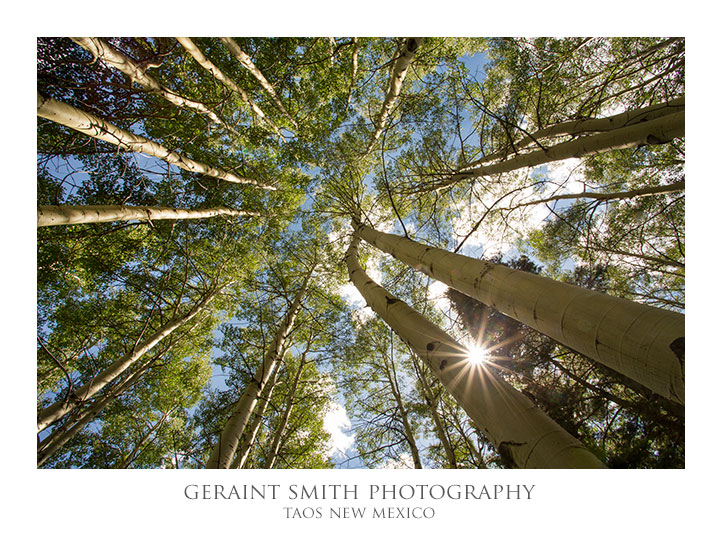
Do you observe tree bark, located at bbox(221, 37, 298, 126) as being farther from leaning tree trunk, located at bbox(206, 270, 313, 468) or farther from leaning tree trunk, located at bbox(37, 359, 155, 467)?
leaning tree trunk, located at bbox(37, 359, 155, 467)

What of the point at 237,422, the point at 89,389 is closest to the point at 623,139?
the point at 237,422

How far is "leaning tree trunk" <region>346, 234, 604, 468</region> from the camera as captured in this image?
100 centimetres

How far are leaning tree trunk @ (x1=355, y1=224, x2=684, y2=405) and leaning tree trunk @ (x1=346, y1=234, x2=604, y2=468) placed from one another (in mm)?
350

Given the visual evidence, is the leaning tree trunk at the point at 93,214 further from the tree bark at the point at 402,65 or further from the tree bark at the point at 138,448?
the tree bark at the point at 138,448

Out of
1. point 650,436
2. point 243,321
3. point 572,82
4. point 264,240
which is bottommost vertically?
point 650,436

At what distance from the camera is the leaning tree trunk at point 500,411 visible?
1003 mm

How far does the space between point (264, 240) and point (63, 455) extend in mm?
8709

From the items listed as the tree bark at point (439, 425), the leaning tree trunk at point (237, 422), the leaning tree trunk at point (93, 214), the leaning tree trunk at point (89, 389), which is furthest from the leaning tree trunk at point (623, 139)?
the leaning tree trunk at point (89, 389)

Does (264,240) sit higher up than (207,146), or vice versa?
(207,146)

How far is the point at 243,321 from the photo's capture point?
20.5 ft

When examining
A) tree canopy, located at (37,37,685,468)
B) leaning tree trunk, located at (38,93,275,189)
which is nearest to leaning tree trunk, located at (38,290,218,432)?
tree canopy, located at (37,37,685,468)

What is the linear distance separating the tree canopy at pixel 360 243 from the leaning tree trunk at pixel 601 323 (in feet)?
0.04
